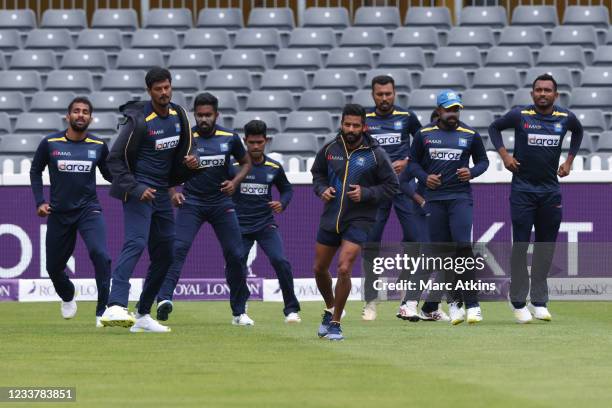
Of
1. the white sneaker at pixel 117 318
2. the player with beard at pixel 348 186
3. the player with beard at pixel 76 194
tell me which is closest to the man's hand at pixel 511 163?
the player with beard at pixel 348 186

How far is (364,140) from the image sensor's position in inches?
498

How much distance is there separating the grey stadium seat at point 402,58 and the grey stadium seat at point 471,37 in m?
0.84

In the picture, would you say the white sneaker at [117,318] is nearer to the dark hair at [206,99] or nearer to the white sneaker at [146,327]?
the white sneaker at [146,327]

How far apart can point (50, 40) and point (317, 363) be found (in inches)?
640

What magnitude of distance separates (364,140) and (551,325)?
2903 millimetres

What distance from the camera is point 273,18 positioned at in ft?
84.9

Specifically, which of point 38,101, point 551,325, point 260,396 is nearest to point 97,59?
point 38,101

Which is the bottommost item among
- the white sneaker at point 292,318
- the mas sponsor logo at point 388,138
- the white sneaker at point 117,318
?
the white sneaker at point 292,318

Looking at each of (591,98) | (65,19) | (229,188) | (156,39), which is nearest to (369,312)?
(229,188)

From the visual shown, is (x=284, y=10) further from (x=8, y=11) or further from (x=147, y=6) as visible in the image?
(x=8, y=11)

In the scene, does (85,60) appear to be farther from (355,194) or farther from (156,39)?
(355,194)

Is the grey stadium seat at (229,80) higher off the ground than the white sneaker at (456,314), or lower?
higher

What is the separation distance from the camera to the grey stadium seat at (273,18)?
84.6ft

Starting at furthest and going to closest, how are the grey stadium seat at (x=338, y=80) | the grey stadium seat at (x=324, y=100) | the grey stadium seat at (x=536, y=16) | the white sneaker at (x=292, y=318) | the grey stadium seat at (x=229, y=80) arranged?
1. the grey stadium seat at (x=536, y=16)
2. the grey stadium seat at (x=229, y=80)
3. the grey stadium seat at (x=338, y=80)
4. the grey stadium seat at (x=324, y=100)
5. the white sneaker at (x=292, y=318)
